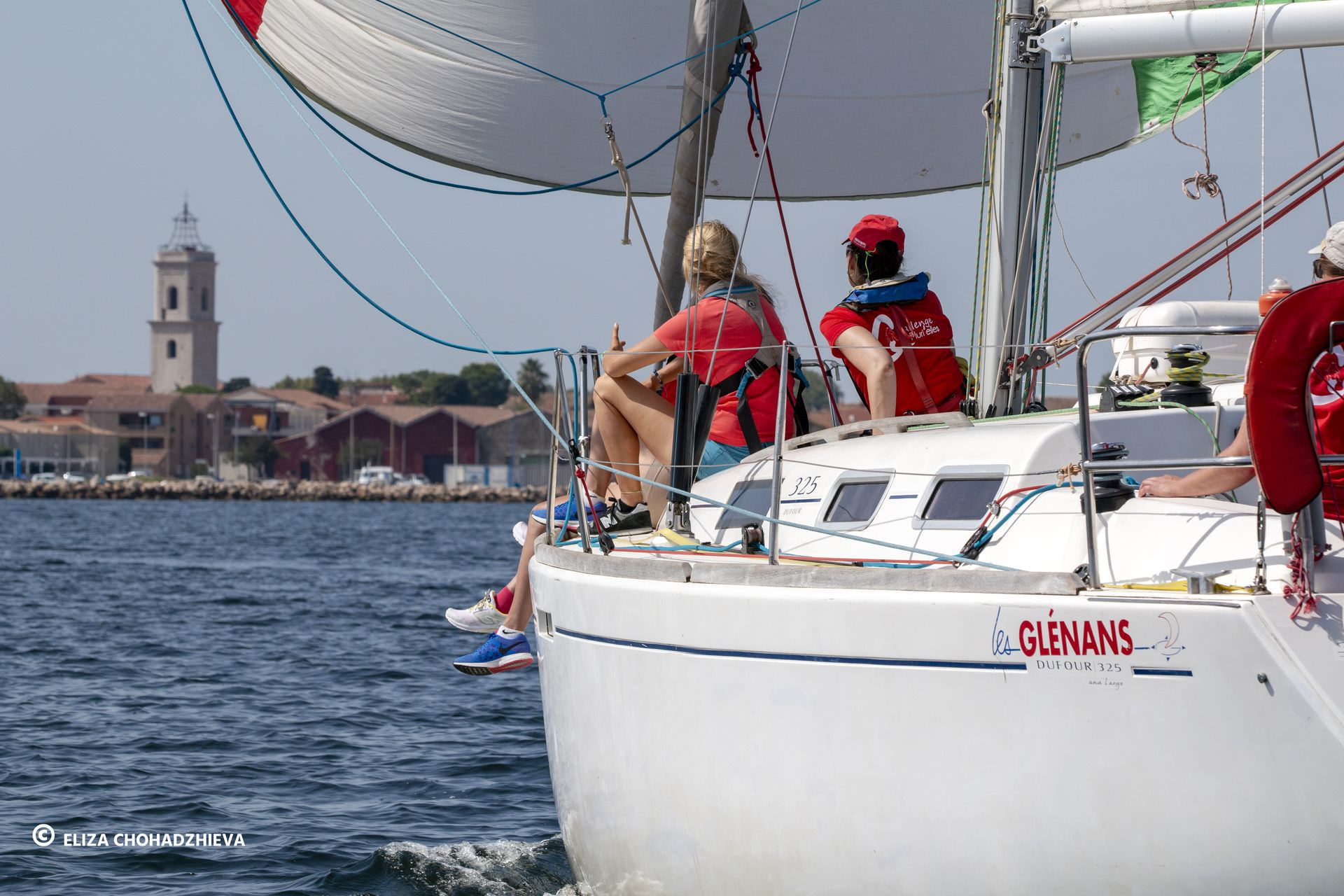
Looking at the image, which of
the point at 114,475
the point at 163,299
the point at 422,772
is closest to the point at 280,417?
the point at 114,475

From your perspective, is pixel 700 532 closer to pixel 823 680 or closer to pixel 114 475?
pixel 823 680

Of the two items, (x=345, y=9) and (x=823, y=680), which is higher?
(x=345, y=9)

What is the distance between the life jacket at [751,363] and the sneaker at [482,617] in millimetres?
1367

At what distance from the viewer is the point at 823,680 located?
3.57 m

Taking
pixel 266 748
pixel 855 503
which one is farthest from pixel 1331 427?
pixel 266 748

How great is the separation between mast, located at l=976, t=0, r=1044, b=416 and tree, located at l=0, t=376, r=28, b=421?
439 feet

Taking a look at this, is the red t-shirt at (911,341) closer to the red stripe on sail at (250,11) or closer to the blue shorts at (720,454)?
the blue shorts at (720,454)

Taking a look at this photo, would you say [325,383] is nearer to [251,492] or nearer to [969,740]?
[251,492]

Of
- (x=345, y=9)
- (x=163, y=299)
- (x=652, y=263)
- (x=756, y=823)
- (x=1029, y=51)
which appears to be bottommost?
(x=756, y=823)

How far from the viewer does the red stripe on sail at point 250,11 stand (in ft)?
23.6

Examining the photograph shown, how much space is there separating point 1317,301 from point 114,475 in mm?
111167

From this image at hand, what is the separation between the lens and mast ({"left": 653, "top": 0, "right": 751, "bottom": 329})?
20.1ft

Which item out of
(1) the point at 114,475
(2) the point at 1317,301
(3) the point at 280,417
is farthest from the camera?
(3) the point at 280,417

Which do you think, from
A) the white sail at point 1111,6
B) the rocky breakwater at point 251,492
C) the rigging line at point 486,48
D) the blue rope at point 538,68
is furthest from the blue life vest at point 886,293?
the rocky breakwater at point 251,492
